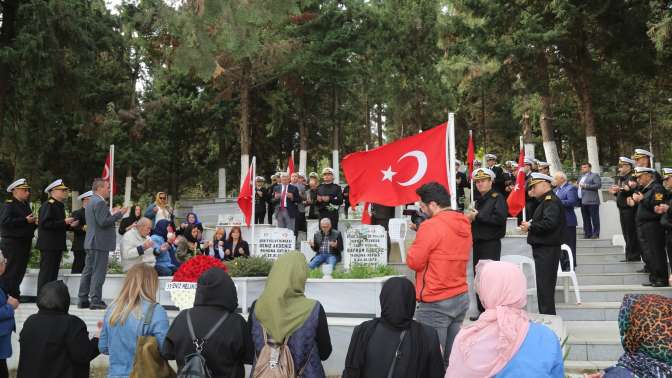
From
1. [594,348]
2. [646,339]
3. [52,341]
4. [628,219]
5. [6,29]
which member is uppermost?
[6,29]

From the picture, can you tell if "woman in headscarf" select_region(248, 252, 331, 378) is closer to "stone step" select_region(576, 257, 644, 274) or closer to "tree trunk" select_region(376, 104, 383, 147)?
"stone step" select_region(576, 257, 644, 274)

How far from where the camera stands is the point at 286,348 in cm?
433

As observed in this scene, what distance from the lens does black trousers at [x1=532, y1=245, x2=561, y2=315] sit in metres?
7.50

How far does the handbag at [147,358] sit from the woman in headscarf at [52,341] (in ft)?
1.64

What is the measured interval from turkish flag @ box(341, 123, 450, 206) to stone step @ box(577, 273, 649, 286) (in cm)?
389

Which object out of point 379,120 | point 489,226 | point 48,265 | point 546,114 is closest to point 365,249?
point 489,226

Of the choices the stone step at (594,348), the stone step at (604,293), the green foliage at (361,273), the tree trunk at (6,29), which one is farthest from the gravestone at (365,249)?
the tree trunk at (6,29)

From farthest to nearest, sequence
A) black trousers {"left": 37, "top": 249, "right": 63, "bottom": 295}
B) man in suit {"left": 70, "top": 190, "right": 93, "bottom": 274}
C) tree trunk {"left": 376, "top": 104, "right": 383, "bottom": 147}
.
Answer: tree trunk {"left": 376, "top": 104, "right": 383, "bottom": 147} → man in suit {"left": 70, "top": 190, "right": 93, "bottom": 274} → black trousers {"left": 37, "top": 249, "right": 63, "bottom": 295}

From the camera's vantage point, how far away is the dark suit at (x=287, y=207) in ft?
48.3

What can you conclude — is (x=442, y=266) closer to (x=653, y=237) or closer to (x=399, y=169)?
(x=399, y=169)

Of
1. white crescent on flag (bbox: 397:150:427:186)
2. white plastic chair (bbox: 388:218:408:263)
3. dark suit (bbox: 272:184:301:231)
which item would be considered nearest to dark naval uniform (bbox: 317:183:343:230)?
dark suit (bbox: 272:184:301:231)

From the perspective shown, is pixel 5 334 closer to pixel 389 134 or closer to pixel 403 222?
pixel 403 222

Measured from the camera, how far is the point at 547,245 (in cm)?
748

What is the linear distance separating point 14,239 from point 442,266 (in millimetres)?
6953
